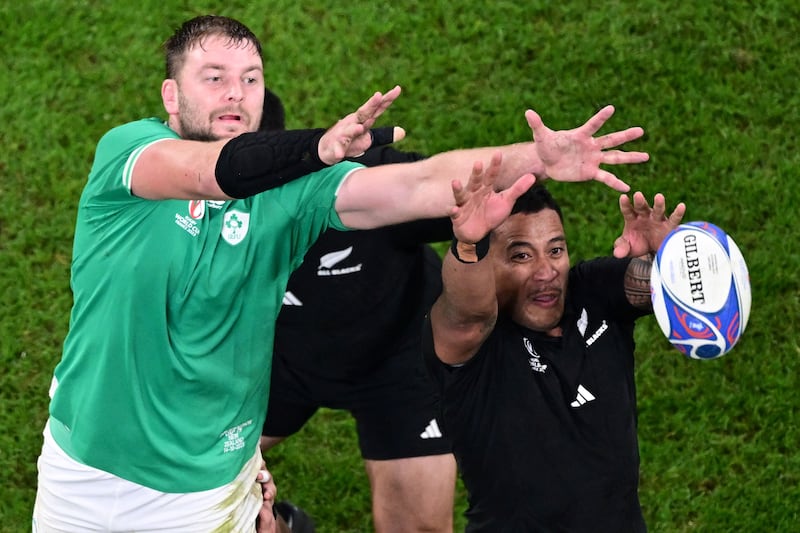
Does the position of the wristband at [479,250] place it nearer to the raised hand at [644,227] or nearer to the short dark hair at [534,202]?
the short dark hair at [534,202]

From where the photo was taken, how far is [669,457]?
828 centimetres

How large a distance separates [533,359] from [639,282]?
59 centimetres

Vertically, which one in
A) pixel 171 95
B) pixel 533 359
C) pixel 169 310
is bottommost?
pixel 533 359

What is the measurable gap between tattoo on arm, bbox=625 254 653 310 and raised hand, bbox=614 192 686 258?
4 centimetres

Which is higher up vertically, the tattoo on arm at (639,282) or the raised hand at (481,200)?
the raised hand at (481,200)

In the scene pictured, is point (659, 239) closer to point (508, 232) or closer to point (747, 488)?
point (508, 232)

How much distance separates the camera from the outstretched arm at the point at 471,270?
5309mm

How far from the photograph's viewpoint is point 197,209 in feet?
19.4

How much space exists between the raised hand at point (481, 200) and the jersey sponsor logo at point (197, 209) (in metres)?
1.15

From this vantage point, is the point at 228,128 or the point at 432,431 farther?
the point at 432,431

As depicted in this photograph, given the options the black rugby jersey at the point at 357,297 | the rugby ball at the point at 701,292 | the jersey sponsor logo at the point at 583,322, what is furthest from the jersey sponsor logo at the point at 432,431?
the rugby ball at the point at 701,292

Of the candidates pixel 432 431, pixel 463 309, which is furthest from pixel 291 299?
pixel 463 309

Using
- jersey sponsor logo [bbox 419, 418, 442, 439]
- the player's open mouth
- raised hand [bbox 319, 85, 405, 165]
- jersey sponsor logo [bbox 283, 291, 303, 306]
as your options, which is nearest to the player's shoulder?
raised hand [bbox 319, 85, 405, 165]

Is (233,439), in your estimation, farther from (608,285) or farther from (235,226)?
(608,285)
